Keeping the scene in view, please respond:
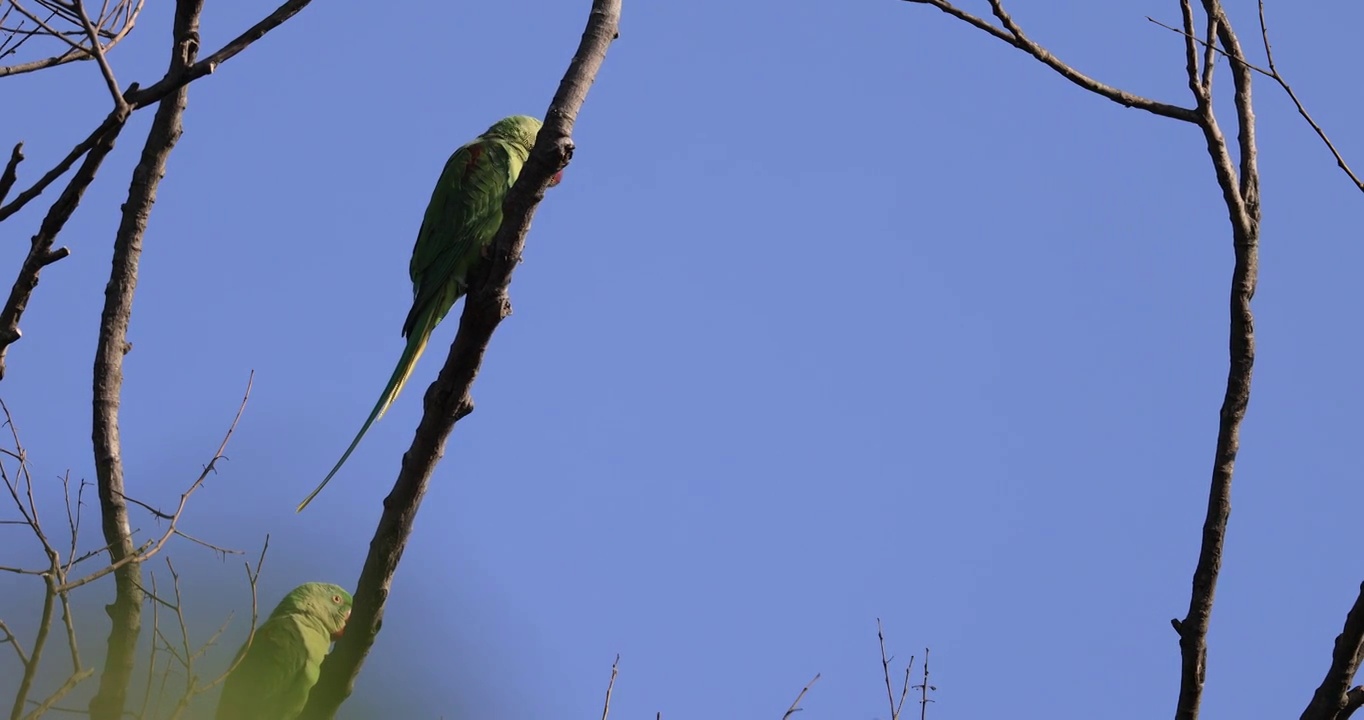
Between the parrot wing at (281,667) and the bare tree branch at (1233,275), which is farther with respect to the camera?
the parrot wing at (281,667)

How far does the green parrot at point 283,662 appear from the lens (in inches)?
202

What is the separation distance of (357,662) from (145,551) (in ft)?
2.93

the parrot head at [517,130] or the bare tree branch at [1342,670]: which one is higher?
the parrot head at [517,130]

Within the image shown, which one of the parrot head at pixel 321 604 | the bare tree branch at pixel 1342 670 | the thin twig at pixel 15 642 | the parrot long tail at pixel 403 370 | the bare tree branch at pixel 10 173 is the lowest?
the bare tree branch at pixel 1342 670

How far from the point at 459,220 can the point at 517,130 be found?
2.06 feet

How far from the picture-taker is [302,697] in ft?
17.2

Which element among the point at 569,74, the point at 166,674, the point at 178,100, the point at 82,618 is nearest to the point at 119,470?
the point at 82,618

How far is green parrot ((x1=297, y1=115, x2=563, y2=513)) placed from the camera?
5.69 meters

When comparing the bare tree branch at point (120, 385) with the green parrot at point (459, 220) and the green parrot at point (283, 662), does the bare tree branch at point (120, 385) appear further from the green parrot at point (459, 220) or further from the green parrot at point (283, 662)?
the green parrot at point (459, 220)

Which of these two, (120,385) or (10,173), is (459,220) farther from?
(10,173)

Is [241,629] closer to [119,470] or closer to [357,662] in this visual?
[119,470]

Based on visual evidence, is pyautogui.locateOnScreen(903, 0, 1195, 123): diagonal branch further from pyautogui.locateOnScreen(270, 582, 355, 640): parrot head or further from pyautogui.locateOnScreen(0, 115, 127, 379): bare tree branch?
pyautogui.locateOnScreen(270, 582, 355, 640): parrot head

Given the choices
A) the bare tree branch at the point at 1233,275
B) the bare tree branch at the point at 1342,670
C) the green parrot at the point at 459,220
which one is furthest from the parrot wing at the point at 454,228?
the bare tree branch at the point at 1342,670

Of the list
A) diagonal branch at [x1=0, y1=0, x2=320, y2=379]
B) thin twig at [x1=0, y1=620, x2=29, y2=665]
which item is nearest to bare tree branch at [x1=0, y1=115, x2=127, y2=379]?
diagonal branch at [x1=0, y1=0, x2=320, y2=379]
